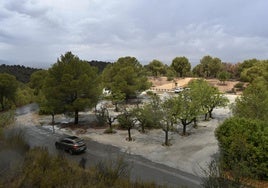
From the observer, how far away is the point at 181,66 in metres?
93.8

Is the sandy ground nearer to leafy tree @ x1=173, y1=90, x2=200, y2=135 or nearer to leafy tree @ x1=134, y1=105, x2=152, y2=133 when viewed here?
leafy tree @ x1=134, y1=105, x2=152, y2=133

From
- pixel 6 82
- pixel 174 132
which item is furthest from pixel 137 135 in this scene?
pixel 6 82

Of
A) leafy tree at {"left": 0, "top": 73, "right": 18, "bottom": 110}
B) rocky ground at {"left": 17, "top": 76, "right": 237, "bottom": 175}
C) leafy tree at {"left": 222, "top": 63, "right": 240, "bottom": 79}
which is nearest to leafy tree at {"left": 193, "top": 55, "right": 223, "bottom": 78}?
leafy tree at {"left": 222, "top": 63, "right": 240, "bottom": 79}

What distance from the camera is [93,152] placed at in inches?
953

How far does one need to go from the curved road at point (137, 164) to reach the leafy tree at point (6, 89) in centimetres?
2091

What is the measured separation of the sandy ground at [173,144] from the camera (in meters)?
21.7

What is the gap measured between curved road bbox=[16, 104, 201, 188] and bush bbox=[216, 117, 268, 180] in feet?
9.55

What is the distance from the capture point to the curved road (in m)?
17.9

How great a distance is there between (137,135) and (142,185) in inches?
619

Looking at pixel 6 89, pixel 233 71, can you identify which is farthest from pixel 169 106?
pixel 233 71

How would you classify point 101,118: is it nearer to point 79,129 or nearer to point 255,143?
point 79,129

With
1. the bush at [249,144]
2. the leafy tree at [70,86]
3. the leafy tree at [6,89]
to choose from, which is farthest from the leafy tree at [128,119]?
the leafy tree at [6,89]

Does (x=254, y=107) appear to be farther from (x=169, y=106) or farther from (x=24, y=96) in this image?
(x=24, y=96)

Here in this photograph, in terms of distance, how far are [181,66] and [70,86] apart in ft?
217
